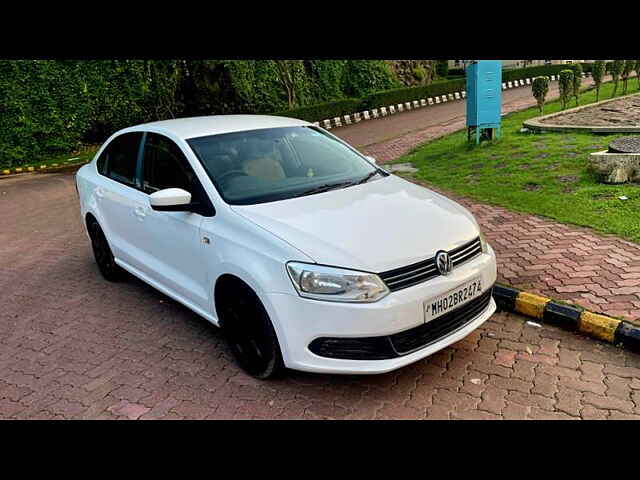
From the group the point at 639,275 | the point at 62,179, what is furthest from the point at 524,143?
the point at 62,179

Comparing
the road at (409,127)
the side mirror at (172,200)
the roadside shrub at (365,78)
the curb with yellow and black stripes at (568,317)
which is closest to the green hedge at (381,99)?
the road at (409,127)

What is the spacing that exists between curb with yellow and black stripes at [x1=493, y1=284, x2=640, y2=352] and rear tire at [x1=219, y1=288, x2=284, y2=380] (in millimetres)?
2073

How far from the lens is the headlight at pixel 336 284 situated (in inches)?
120

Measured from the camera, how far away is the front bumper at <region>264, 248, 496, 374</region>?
10.0ft

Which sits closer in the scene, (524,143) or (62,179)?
(524,143)

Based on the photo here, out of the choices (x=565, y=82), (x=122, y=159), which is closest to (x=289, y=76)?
(x=565, y=82)

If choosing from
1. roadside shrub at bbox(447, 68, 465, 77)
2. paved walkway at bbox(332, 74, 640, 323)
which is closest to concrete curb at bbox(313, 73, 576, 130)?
roadside shrub at bbox(447, 68, 465, 77)

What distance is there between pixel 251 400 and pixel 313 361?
0.56m

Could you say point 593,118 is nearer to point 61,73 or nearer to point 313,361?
point 313,361

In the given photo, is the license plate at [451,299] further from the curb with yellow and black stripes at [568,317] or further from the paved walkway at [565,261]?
the paved walkway at [565,261]

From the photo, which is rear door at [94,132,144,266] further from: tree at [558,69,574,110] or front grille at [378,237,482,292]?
tree at [558,69,574,110]

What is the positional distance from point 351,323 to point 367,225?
690mm

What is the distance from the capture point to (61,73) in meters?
15.1

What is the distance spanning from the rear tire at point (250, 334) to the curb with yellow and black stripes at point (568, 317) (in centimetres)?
207
